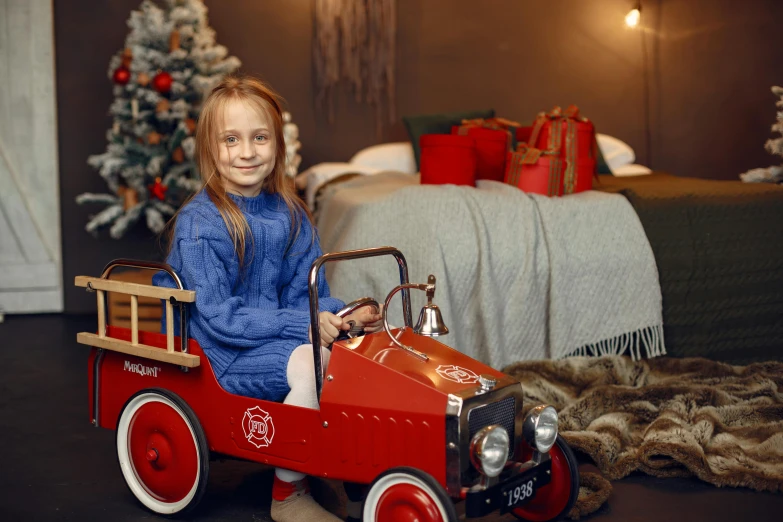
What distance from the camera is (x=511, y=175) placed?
3404 mm

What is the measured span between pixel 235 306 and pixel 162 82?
2.45m

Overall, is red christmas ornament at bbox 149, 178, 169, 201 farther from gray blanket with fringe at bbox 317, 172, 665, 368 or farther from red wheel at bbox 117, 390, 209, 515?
red wheel at bbox 117, 390, 209, 515

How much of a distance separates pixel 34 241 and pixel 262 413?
333 centimetres

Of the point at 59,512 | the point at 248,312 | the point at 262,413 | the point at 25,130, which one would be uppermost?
the point at 25,130

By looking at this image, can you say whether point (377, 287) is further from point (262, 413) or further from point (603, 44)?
point (603, 44)

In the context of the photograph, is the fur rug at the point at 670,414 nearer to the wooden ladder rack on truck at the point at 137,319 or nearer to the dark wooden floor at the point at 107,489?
the dark wooden floor at the point at 107,489

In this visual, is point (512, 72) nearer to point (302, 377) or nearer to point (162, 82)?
point (162, 82)

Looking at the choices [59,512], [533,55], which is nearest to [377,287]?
[59,512]

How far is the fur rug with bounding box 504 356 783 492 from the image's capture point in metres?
2.17

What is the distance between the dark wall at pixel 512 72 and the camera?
182 inches

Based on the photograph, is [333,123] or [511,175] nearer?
[511,175]

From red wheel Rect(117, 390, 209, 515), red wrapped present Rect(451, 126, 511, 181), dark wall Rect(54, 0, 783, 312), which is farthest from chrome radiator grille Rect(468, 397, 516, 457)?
dark wall Rect(54, 0, 783, 312)

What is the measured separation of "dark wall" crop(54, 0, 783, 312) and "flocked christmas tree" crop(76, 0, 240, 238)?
0.56 meters

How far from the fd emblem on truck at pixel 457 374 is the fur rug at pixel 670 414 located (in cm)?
74
